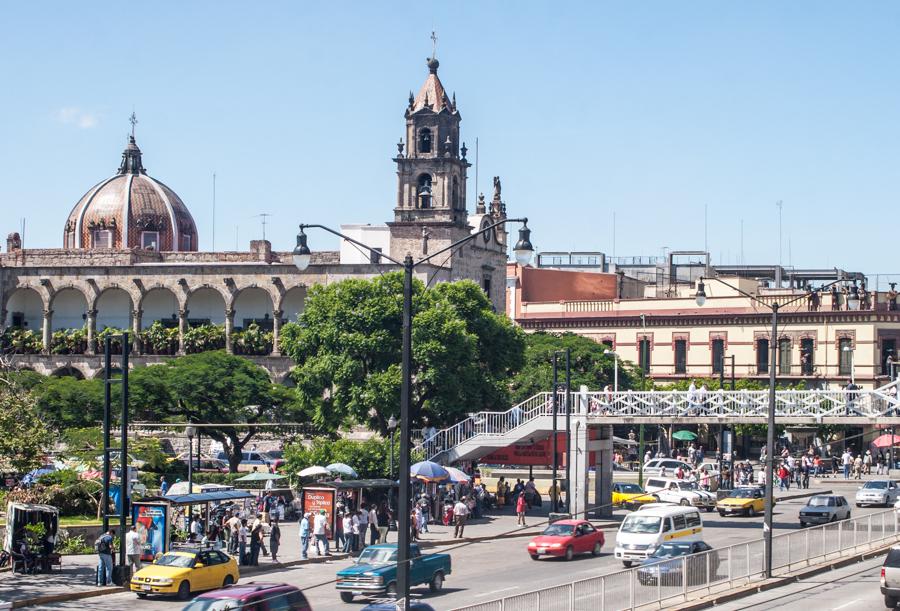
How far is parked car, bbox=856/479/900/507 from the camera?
57062 millimetres

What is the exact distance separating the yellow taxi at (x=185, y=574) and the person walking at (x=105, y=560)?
1664 mm

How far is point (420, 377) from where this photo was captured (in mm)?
57719

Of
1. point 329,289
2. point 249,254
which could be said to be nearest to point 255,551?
point 329,289

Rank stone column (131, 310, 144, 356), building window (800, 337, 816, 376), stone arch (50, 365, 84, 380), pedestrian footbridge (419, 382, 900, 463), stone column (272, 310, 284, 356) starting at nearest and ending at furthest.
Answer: pedestrian footbridge (419, 382, 900, 463)
stone column (272, 310, 284, 356)
building window (800, 337, 816, 376)
stone column (131, 310, 144, 356)
stone arch (50, 365, 84, 380)

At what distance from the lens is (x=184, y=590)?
33.0 m

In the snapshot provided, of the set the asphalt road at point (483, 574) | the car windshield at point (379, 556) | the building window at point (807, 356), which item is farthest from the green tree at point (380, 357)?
the building window at point (807, 356)

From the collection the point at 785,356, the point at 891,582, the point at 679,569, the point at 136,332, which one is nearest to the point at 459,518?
the point at 679,569

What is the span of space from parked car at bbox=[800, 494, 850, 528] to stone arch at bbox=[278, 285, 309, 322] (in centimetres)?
4551

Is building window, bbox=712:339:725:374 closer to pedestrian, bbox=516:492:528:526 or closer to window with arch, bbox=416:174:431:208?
window with arch, bbox=416:174:431:208

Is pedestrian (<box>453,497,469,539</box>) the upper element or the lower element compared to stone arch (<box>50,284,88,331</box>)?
lower

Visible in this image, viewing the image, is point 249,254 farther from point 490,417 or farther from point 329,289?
point 490,417

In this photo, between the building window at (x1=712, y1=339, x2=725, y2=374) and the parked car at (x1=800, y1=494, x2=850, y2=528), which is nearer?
the parked car at (x1=800, y1=494, x2=850, y2=528)

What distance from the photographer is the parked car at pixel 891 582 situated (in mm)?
29859

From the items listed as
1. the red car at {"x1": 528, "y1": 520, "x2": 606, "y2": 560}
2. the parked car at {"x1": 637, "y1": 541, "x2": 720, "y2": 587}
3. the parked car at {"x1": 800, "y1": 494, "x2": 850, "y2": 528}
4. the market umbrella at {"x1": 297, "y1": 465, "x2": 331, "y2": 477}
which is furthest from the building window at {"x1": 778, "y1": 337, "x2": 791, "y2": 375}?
the parked car at {"x1": 637, "y1": 541, "x2": 720, "y2": 587}
